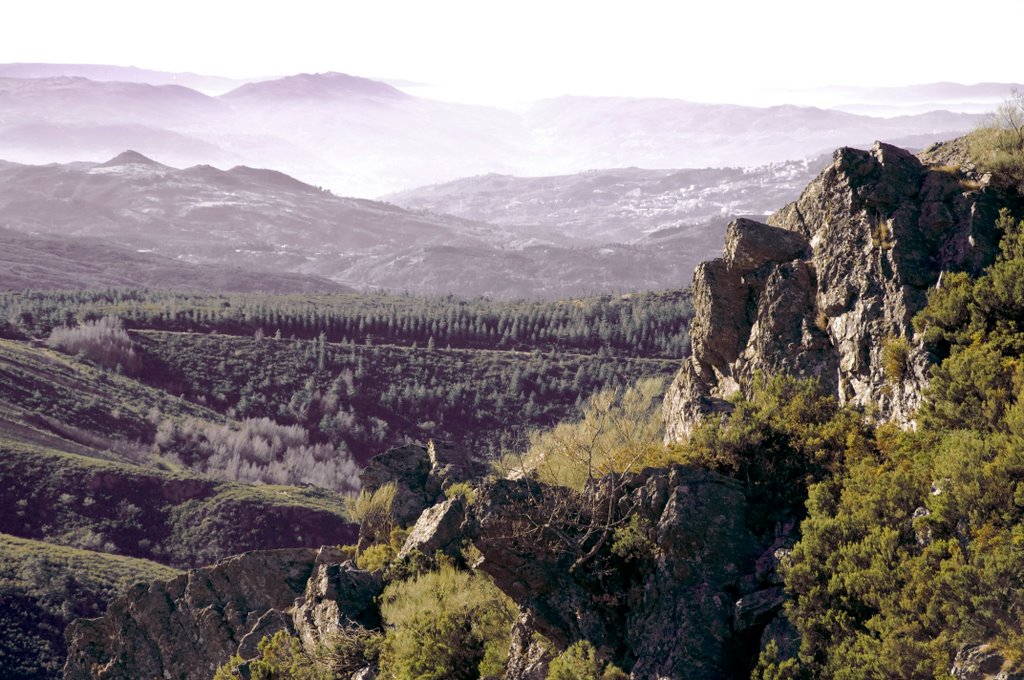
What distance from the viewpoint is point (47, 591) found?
56.5 m

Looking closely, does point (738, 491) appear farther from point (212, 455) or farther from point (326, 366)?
point (326, 366)

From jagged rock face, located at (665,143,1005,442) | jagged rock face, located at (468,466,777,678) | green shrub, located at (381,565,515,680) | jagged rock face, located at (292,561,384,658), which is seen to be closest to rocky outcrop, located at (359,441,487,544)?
jagged rock face, located at (292,561,384,658)

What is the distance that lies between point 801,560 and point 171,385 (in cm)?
11453

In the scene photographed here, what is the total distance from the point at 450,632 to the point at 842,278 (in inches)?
401

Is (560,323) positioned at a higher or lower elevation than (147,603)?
lower

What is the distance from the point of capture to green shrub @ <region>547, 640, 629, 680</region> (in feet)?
53.3

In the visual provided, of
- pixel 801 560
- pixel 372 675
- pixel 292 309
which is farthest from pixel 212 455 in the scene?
pixel 801 560

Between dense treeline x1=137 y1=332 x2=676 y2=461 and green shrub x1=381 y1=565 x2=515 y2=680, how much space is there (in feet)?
297

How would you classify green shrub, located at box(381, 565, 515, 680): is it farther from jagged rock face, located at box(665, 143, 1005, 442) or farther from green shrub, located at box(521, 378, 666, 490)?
jagged rock face, located at box(665, 143, 1005, 442)

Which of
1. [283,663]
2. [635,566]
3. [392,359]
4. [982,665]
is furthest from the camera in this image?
[392,359]

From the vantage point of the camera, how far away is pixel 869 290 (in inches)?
806

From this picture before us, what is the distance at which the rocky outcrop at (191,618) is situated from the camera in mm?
29156

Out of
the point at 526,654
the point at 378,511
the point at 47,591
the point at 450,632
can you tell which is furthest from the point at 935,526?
the point at 47,591

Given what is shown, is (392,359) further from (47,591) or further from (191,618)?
(191,618)
